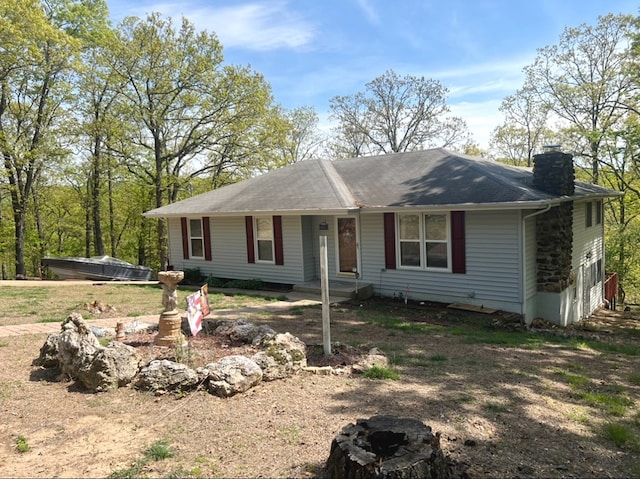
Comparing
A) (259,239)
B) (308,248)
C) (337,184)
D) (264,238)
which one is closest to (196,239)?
(259,239)

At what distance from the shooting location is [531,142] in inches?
1214

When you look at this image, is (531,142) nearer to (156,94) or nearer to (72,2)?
(156,94)

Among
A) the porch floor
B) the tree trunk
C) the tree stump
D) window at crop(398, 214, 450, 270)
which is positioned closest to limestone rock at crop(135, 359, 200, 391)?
the tree stump

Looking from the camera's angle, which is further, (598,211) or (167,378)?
(598,211)

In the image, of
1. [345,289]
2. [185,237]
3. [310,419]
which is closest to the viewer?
[310,419]

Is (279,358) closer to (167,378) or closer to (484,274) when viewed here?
(167,378)

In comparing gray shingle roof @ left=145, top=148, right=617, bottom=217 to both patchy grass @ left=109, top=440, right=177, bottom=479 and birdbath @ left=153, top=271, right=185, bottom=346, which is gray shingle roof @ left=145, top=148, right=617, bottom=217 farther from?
patchy grass @ left=109, top=440, right=177, bottom=479

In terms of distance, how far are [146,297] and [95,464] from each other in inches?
368

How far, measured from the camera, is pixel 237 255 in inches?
586

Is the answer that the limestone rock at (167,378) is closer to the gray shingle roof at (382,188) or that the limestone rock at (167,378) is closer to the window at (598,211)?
the gray shingle roof at (382,188)

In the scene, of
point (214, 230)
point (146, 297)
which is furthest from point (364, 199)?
point (146, 297)

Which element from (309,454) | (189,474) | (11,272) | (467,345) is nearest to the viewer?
(189,474)

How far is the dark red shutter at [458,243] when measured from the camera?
10.7 meters

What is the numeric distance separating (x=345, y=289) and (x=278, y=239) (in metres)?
2.92
